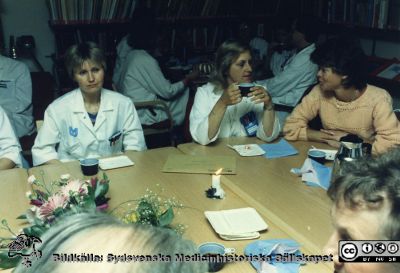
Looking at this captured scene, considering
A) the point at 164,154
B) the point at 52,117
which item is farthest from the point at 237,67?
the point at 52,117

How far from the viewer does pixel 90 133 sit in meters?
2.55

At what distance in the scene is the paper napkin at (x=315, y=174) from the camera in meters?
1.90

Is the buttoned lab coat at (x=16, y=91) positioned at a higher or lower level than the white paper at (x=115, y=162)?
higher

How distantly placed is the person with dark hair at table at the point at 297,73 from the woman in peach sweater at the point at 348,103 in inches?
42.7

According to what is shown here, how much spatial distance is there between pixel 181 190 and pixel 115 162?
45 centimetres

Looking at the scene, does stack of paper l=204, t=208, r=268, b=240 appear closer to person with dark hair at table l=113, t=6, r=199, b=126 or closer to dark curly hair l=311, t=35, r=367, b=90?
dark curly hair l=311, t=35, r=367, b=90

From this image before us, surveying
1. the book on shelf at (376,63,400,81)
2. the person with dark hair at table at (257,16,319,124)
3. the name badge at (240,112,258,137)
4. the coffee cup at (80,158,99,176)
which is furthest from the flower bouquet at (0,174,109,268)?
the book on shelf at (376,63,400,81)

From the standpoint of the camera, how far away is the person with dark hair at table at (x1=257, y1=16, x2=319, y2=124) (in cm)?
364

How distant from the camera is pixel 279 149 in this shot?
7.59 ft

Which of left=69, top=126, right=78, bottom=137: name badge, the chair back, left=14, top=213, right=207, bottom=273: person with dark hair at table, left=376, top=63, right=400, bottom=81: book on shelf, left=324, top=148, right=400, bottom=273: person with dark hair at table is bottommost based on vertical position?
the chair back

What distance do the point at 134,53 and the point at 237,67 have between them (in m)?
1.29

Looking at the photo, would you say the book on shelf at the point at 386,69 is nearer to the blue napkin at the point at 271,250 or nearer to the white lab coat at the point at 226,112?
the white lab coat at the point at 226,112

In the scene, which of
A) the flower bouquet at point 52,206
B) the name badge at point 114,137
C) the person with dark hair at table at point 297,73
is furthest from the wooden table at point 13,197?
the person with dark hair at table at point 297,73

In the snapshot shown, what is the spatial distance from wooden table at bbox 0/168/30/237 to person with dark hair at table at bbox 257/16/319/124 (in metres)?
2.23
